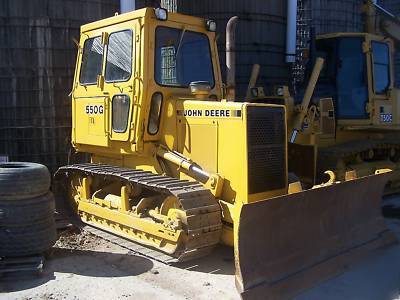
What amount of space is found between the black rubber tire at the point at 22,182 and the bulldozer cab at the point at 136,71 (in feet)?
4.03

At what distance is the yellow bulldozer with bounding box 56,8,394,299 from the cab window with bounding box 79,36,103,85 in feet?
0.05

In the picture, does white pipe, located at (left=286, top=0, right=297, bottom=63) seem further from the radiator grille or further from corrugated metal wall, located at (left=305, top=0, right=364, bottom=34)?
the radiator grille

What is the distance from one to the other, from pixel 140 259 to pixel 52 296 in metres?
1.23

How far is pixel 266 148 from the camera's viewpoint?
523cm

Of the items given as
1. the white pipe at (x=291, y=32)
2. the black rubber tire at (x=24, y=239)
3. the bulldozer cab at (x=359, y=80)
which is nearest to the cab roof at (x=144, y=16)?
the black rubber tire at (x=24, y=239)

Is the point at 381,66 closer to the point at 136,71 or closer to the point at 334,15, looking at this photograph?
the point at 334,15

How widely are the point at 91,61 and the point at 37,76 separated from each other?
2.07 meters

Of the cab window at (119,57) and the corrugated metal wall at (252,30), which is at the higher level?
the corrugated metal wall at (252,30)

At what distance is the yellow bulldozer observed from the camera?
15.1ft

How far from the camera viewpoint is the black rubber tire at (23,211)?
16.2 ft

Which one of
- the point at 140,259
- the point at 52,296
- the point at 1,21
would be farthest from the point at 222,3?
the point at 52,296

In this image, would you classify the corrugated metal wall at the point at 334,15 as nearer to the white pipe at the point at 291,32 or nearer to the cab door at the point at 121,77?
the white pipe at the point at 291,32

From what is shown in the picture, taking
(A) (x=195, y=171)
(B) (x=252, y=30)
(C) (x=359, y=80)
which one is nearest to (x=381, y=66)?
(C) (x=359, y=80)

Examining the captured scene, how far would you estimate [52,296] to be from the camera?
4469 mm
